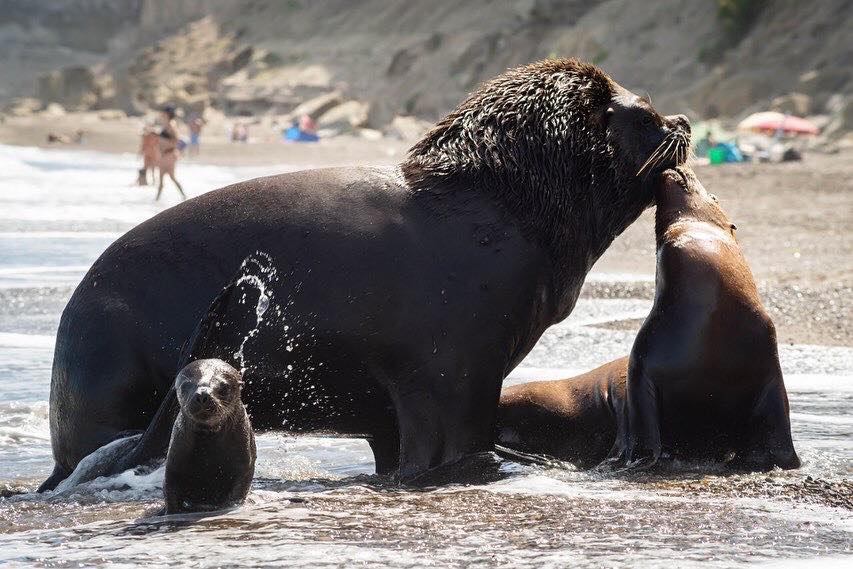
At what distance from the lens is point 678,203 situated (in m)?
6.64

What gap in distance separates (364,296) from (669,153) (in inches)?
68.1

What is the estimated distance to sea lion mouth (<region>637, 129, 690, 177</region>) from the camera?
6438 mm

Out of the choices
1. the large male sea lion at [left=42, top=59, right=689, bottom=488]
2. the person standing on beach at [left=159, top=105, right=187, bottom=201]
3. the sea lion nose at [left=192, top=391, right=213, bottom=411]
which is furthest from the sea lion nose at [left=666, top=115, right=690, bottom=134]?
the person standing on beach at [left=159, top=105, right=187, bottom=201]

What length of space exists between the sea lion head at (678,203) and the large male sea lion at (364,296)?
66 cm

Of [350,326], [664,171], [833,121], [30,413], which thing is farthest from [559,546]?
[833,121]

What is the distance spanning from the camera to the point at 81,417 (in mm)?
5699

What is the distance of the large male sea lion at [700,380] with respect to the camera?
5.93 metres

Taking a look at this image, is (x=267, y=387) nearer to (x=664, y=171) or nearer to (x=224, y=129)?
(x=664, y=171)

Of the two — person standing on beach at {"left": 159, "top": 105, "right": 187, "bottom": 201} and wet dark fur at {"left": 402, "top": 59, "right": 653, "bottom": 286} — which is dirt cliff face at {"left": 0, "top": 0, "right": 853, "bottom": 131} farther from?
wet dark fur at {"left": 402, "top": 59, "right": 653, "bottom": 286}

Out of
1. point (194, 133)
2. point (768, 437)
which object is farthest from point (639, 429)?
point (194, 133)

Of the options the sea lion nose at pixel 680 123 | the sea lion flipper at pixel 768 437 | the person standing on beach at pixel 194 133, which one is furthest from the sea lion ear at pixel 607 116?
the person standing on beach at pixel 194 133

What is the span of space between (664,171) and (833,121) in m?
29.3

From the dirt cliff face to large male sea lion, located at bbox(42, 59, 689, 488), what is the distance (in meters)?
33.0

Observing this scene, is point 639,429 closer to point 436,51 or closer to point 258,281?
point 258,281
